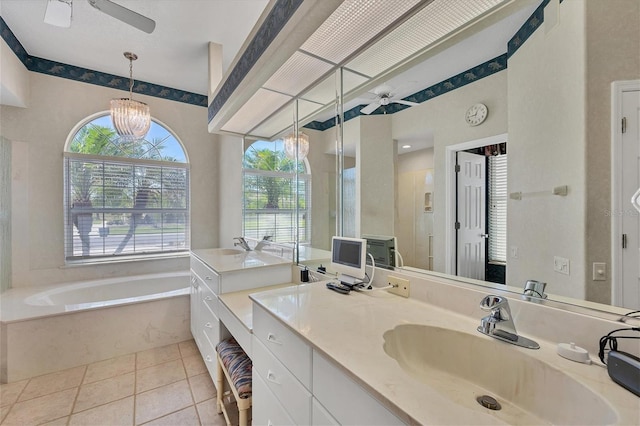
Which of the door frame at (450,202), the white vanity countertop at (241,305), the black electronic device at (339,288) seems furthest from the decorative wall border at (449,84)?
the white vanity countertop at (241,305)

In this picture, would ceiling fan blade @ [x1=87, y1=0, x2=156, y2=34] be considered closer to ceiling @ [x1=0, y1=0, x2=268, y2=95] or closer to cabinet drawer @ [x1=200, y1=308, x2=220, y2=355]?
ceiling @ [x1=0, y1=0, x2=268, y2=95]

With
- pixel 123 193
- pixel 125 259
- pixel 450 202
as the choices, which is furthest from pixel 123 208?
pixel 450 202

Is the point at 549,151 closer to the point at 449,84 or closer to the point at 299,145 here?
the point at 449,84

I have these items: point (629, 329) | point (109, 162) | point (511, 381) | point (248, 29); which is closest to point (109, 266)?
point (109, 162)

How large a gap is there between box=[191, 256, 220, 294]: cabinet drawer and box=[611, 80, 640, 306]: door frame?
1987 millimetres

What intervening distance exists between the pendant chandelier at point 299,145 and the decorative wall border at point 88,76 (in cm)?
213

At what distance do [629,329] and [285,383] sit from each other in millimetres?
1088

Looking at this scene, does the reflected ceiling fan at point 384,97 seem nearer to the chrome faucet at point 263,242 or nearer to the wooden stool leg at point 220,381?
the chrome faucet at point 263,242

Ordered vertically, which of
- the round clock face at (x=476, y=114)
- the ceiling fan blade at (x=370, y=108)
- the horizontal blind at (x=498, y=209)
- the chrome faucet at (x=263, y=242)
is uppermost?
the ceiling fan blade at (x=370, y=108)

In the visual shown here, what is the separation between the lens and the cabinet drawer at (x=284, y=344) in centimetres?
91

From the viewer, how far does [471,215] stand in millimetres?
1253

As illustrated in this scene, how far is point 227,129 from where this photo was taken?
2961 millimetres

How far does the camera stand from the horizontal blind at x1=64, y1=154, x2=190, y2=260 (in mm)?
3186

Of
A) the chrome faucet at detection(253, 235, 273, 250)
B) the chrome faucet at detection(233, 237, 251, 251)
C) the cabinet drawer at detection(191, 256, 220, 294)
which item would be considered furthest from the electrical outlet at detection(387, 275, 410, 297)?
the chrome faucet at detection(233, 237, 251, 251)
